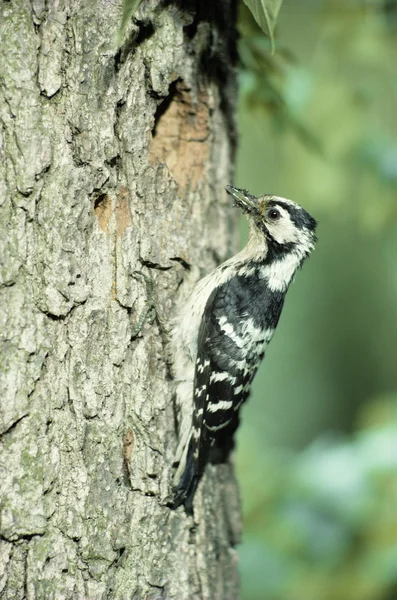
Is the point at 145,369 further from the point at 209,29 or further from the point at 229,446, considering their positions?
the point at 209,29

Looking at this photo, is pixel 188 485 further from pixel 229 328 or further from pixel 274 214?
pixel 274 214

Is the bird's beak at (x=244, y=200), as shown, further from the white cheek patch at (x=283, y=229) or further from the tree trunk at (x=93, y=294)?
the tree trunk at (x=93, y=294)

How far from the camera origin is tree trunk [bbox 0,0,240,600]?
91.7 inches

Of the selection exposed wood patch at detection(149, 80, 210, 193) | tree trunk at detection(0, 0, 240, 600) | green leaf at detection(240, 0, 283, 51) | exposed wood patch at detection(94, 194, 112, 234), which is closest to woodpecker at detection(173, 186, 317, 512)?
tree trunk at detection(0, 0, 240, 600)

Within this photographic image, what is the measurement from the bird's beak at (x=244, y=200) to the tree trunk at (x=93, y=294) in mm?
352

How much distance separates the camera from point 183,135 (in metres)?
3.00

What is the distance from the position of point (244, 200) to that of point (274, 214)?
0.17 metres

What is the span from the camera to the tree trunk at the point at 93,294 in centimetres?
233

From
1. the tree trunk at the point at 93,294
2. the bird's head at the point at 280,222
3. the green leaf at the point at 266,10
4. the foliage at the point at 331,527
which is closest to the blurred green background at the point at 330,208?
the foliage at the point at 331,527

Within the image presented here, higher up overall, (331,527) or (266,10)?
(266,10)

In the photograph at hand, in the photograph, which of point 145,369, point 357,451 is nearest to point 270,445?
point 357,451

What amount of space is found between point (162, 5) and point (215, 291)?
4.05 ft

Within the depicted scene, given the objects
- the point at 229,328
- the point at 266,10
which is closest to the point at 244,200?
the point at 229,328

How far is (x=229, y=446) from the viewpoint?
3.26 metres
